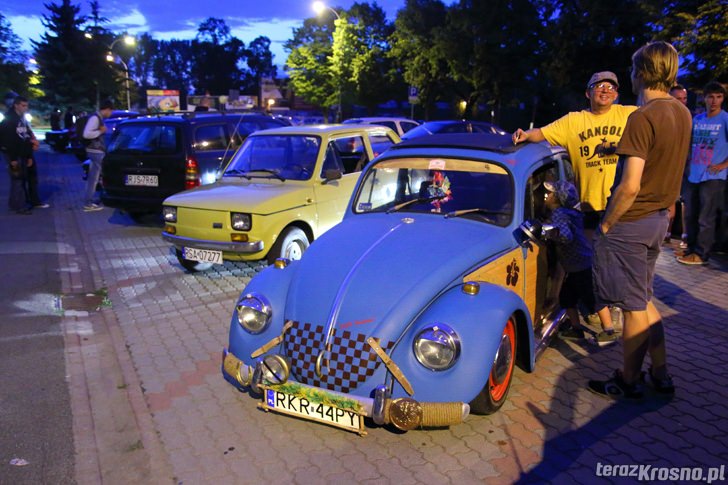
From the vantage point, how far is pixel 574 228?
475cm

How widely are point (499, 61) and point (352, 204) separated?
28753 millimetres

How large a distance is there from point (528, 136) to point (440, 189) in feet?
2.97

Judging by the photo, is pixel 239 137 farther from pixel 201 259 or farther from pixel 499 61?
pixel 499 61

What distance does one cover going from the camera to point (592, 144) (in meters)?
4.99

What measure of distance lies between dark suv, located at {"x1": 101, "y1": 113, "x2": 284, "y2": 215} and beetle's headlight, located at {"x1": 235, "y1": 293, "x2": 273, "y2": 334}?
5.75m

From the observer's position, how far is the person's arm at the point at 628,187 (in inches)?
145

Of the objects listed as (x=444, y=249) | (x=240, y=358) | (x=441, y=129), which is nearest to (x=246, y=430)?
(x=240, y=358)

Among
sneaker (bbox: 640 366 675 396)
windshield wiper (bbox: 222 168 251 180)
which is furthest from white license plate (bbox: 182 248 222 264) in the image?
sneaker (bbox: 640 366 675 396)

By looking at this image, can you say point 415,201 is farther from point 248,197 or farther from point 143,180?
point 143,180

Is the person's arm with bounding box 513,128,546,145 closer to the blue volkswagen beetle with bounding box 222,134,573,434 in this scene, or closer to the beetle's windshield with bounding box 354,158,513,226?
the blue volkswagen beetle with bounding box 222,134,573,434

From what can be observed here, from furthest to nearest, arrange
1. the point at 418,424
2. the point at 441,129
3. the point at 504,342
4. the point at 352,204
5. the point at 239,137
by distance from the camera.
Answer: the point at 441,129 → the point at 239,137 → the point at 352,204 → the point at 504,342 → the point at 418,424

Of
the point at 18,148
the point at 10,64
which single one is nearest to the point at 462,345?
Result: the point at 18,148

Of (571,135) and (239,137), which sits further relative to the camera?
(239,137)

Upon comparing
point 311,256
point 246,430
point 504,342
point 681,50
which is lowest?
point 246,430
